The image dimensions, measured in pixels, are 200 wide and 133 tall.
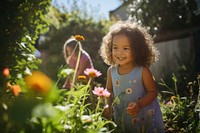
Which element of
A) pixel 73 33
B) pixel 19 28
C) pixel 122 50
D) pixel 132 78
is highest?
pixel 73 33

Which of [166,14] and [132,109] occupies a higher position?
[166,14]

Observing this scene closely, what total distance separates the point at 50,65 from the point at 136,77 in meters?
10.3

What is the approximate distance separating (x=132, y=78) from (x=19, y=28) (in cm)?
112

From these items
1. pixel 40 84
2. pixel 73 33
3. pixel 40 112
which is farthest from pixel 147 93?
pixel 73 33

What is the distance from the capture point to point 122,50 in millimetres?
2783

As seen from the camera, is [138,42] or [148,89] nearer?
[148,89]

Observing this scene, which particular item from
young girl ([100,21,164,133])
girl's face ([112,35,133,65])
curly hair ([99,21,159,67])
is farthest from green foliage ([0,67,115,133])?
curly hair ([99,21,159,67])

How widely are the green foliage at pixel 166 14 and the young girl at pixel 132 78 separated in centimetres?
1248

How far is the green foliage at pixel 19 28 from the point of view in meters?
Result: 2.77

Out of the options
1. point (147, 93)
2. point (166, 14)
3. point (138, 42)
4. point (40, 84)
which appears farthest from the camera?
point (166, 14)

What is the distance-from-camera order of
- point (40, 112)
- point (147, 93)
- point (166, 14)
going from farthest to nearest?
1. point (166, 14)
2. point (147, 93)
3. point (40, 112)

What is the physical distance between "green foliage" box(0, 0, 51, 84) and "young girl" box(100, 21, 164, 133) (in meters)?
0.73

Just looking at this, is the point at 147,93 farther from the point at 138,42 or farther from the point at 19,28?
the point at 19,28

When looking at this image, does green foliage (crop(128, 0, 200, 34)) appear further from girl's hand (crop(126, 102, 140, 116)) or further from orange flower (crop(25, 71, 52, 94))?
orange flower (crop(25, 71, 52, 94))
